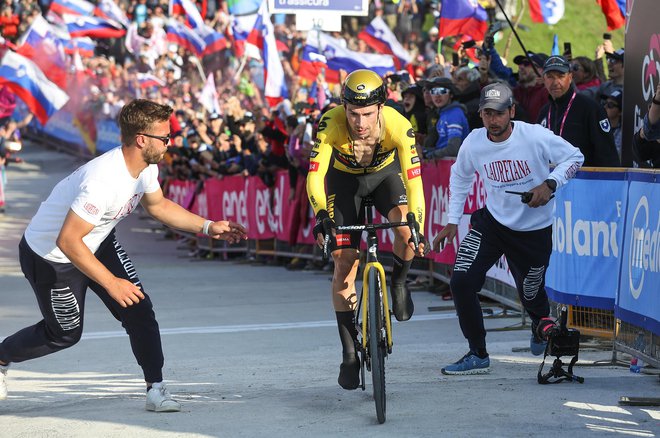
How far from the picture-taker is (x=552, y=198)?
8367 mm

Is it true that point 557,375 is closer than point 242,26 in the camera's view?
Yes

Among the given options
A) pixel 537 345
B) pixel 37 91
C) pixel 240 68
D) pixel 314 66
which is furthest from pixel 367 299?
pixel 240 68

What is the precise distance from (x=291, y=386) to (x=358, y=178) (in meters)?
1.53

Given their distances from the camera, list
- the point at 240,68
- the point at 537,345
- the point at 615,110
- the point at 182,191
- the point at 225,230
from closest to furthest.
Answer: the point at 225,230, the point at 537,345, the point at 615,110, the point at 182,191, the point at 240,68

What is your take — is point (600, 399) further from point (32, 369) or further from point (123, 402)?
point (32, 369)

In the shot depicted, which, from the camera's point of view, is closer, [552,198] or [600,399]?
[600,399]

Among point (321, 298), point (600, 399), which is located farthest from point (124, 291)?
point (321, 298)

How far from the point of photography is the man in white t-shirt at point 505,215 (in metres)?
8.52

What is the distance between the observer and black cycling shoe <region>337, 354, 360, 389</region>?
7859mm

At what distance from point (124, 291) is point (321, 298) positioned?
327 inches

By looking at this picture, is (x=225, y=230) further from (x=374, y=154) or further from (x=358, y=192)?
(x=374, y=154)

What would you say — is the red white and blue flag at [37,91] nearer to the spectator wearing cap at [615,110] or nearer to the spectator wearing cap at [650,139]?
the spectator wearing cap at [615,110]

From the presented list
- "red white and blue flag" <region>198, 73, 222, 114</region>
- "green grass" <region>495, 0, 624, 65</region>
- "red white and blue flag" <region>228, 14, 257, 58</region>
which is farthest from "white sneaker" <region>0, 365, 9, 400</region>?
"green grass" <region>495, 0, 624, 65</region>

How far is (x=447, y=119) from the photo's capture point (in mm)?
13844
